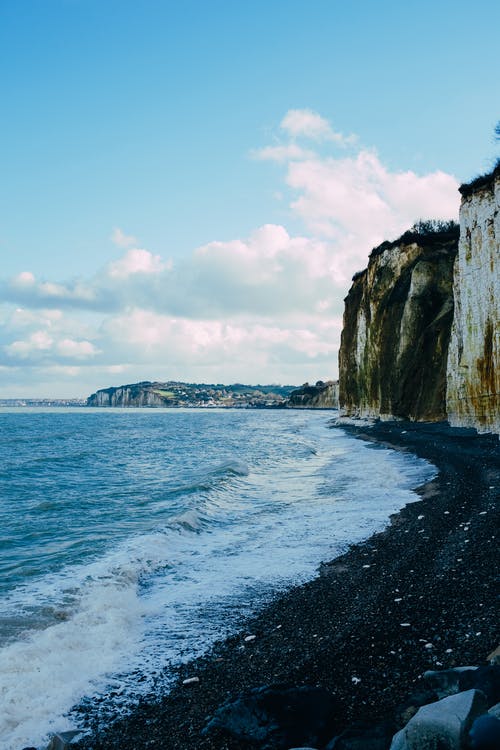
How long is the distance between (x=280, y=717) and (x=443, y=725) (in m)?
1.48

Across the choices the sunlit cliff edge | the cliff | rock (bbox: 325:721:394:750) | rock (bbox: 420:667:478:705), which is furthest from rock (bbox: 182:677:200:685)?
the cliff

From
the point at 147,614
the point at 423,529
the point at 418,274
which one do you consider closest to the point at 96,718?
the point at 147,614

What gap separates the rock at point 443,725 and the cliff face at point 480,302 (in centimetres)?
2124

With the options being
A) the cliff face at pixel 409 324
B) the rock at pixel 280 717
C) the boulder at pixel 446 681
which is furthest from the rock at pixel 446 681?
the cliff face at pixel 409 324

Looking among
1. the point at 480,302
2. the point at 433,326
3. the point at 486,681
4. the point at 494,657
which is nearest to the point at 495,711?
the point at 486,681

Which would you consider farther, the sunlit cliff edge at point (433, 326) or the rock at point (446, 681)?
the sunlit cliff edge at point (433, 326)

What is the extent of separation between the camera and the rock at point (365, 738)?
133 inches

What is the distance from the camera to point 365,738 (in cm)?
346

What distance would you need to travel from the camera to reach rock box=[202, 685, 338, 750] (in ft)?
12.5

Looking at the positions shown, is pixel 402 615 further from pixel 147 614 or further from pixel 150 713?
pixel 147 614

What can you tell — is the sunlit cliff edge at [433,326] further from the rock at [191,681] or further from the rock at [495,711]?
the rock at [495,711]

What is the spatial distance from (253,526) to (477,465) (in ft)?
30.4

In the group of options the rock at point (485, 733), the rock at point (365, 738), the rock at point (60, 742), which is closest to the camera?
the rock at point (485, 733)

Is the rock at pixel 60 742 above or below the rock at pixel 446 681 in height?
below
